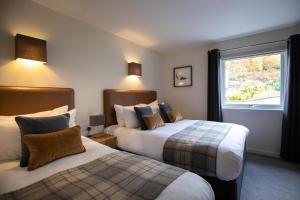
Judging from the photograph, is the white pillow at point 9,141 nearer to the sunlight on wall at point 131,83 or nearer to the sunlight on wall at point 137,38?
the sunlight on wall at point 131,83

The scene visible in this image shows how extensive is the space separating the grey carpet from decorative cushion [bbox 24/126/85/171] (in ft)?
6.62

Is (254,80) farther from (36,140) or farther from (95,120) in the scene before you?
(36,140)

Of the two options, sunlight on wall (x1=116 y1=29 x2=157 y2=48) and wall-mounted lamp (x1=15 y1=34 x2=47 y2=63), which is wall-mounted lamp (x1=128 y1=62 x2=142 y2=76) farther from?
wall-mounted lamp (x1=15 y1=34 x2=47 y2=63)

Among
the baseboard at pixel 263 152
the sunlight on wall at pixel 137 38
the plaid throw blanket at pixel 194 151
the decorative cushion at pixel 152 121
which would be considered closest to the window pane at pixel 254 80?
the baseboard at pixel 263 152

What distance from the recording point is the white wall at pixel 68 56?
1.81m

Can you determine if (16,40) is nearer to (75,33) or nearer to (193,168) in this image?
(75,33)

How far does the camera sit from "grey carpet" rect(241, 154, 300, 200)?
1.95 m

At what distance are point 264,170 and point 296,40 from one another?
221 cm

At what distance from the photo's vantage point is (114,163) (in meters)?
1.31

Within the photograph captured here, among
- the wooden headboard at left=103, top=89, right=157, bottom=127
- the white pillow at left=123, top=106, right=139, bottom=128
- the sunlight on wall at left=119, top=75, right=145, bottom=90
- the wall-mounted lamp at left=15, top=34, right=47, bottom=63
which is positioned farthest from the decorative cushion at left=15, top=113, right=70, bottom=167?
the sunlight on wall at left=119, top=75, right=145, bottom=90

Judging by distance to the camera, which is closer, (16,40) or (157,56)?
(16,40)

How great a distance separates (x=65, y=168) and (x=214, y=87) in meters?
3.17

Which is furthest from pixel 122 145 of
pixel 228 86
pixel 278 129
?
pixel 278 129

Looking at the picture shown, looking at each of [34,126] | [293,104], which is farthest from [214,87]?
[34,126]
